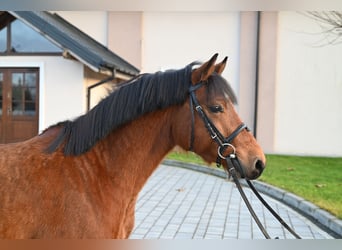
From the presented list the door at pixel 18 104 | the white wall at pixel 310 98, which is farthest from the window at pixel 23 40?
the white wall at pixel 310 98

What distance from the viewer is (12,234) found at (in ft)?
4.26

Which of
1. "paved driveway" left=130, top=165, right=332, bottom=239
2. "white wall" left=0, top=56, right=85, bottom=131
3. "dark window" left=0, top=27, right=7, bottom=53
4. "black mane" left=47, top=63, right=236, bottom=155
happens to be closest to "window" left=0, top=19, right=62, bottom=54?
"dark window" left=0, top=27, right=7, bottom=53

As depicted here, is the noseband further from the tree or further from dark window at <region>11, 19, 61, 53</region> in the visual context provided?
dark window at <region>11, 19, 61, 53</region>

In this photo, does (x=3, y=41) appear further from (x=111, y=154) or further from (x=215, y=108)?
(x=215, y=108)

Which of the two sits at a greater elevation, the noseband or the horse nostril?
the noseband

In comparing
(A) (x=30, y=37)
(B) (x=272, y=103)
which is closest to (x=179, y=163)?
(B) (x=272, y=103)

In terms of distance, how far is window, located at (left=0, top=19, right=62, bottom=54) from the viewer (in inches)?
247

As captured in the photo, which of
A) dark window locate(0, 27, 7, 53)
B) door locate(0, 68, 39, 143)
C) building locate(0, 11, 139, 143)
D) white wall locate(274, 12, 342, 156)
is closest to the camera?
white wall locate(274, 12, 342, 156)

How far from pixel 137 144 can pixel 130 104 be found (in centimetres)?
18

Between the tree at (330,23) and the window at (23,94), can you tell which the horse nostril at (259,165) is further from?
the window at (23,94)

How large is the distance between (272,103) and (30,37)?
477cm

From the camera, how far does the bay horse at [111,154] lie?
4.31ft

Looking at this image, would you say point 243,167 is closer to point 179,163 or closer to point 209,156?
point 209,156
